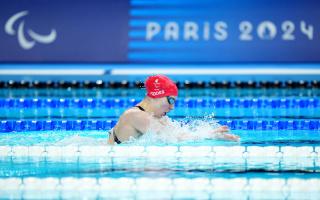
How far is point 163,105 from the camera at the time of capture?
475cm

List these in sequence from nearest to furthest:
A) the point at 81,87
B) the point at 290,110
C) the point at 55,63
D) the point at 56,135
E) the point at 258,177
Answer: the point at 258,177
the point at 56,135
the point at 290,110
the point at 81,87
the point at 55,63

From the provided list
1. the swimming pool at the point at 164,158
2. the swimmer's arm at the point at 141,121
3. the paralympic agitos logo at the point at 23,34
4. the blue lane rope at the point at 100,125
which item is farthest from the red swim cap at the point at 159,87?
the paralympic agitos logo at the point at 23,34

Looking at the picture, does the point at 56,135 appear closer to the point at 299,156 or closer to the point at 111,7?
the point at 299,156

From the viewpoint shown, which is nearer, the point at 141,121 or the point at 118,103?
the point at 141,121

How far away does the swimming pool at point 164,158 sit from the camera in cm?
387

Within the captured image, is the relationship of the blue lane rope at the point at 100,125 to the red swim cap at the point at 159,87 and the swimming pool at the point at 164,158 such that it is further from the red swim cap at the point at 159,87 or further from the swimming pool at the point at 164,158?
the red swim cap at the point at 159,87

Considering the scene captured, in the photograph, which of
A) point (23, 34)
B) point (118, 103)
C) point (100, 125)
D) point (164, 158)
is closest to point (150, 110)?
point (164, 158)

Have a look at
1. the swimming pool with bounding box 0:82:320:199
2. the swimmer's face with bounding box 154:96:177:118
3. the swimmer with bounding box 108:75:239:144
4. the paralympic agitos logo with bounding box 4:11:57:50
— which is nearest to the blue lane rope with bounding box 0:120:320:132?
the swimming pool with bounding box 0:82:320:199

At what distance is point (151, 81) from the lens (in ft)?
15.7

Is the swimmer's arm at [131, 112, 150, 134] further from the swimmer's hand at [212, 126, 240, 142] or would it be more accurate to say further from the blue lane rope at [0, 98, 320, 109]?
the blue lane rope at [0, 98, 320, 109]

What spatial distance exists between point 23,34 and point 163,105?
6696 mm

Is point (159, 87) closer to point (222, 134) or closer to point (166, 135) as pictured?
point (166, 135)

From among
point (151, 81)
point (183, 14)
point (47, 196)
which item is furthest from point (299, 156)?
point (183, 14)

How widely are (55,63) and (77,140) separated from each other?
238 inches
